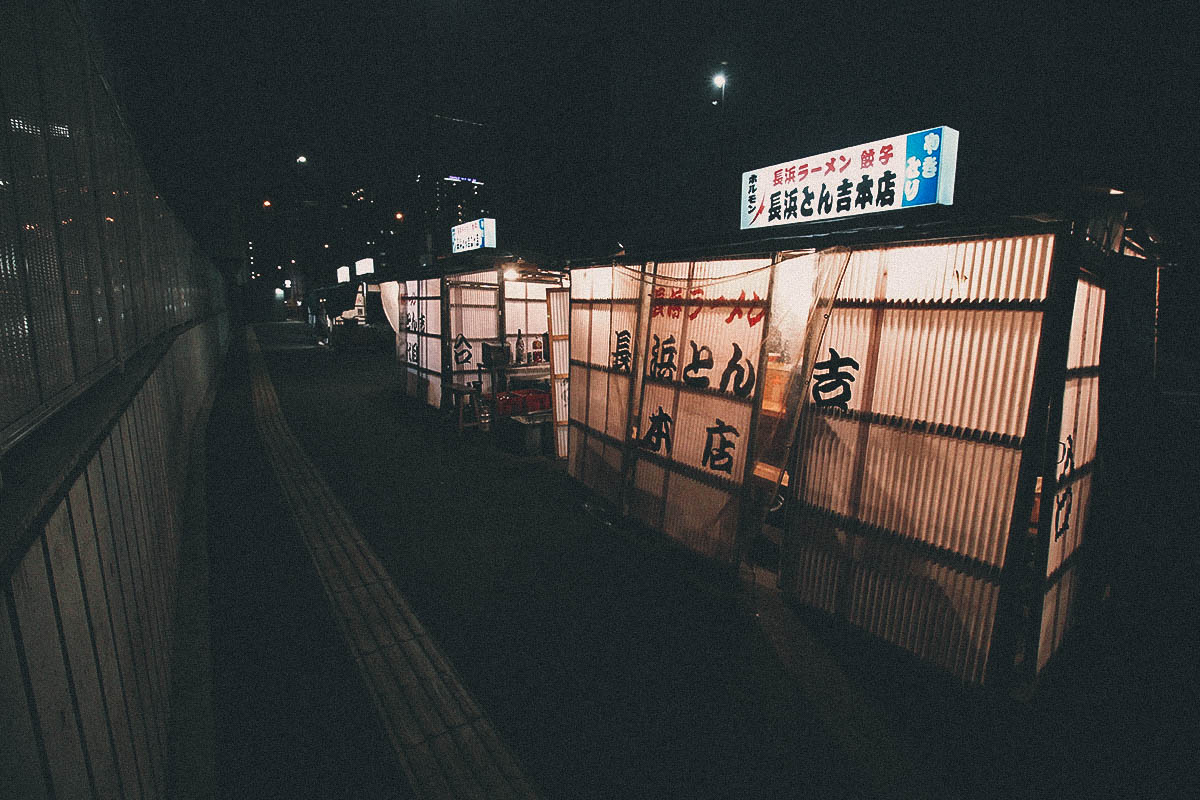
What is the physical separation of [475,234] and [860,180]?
63.2 feet

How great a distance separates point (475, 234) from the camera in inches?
1010

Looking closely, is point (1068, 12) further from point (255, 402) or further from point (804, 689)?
point (255, 402)

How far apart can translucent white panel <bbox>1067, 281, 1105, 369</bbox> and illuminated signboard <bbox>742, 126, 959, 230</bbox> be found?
532 cm

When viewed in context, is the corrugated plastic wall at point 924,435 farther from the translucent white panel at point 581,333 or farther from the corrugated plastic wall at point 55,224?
the corrugated plastic wall at point 55,224

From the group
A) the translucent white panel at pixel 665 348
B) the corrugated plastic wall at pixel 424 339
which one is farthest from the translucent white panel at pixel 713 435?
the corrugated plastic wall at pixel 424 339

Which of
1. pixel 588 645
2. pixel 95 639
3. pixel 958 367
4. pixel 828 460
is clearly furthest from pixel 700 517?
pixel 95 639

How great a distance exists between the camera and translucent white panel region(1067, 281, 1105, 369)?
4.76m

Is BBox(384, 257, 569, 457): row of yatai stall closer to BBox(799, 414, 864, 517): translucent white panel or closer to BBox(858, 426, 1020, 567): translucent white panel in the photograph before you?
BBox(799, 414, 864, 517): translucent white panel

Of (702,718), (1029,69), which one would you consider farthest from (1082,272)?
(1029,69)

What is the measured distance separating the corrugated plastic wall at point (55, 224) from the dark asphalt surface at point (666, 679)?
3.19 m

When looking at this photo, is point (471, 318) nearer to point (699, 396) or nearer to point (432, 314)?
point (432, 314)

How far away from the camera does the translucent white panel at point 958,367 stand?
4465 millimetres

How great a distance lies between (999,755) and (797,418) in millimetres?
3291

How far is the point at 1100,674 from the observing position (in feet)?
17.5
